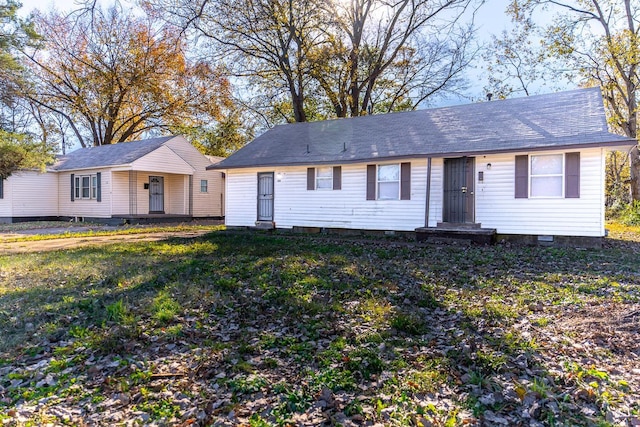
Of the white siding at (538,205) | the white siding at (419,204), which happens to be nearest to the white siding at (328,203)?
the white siding at (419,204)

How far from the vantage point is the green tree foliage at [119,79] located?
2633 cm

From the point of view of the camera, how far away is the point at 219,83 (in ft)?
83.3

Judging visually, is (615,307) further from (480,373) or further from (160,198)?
(160,198)

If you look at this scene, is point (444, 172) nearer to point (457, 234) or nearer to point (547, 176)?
point (457, 234)

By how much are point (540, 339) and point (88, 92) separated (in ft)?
104

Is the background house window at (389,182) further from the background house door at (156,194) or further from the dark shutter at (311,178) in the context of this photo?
the background house door at (156,194)

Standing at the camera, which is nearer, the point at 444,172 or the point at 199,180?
the point at 444,172

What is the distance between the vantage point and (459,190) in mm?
12031

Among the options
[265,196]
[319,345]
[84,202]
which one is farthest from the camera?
[84,202]

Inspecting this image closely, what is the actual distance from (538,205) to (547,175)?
827 millimetres

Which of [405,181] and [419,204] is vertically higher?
[405,181]

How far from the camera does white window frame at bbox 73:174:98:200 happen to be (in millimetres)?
20030

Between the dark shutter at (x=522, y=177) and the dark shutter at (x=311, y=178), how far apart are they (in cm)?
640

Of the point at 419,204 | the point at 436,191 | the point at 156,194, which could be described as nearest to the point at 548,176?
the point at 436,191
